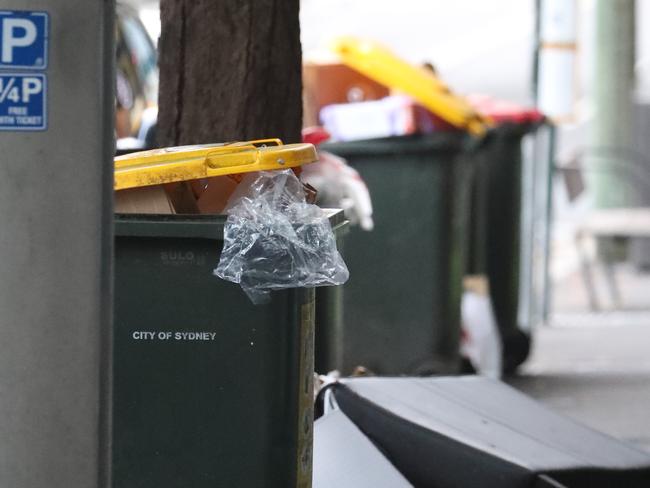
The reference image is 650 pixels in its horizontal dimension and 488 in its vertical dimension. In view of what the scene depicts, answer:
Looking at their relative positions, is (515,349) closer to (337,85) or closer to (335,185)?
(337,85)

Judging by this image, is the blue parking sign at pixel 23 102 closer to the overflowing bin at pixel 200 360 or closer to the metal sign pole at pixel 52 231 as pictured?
the metal sign pole at pixel 52 231

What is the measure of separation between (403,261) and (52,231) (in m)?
4.72

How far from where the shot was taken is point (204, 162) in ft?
10.9

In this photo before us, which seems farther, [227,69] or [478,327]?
[478,327]

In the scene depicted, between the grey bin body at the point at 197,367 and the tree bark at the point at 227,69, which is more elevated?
the tree bark at the point at 227,69

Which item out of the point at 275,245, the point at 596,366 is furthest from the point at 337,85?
the point at 275,245

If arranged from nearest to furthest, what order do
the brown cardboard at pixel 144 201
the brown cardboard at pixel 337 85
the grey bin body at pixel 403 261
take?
the brown cardboard at pixel 144 201 < the grey bin body at pixel 403 261 < the brown cardboard at pixel 337 85

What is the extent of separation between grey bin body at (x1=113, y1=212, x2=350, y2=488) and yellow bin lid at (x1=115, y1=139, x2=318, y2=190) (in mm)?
109

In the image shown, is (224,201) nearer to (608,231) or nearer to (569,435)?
(569,435)

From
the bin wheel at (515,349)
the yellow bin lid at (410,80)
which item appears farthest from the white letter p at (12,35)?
the bin wheel at (515,349)

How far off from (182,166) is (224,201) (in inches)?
6.0

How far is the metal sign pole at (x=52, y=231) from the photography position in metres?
2.27

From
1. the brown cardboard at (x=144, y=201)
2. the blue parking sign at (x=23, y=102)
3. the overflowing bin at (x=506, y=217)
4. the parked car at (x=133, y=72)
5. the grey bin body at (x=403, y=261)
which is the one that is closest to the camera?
the blue parking sign at (x=23, y=102)

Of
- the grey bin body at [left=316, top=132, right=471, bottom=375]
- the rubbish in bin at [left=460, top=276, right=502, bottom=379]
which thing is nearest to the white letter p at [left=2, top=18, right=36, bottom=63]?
the grey bin body at [left=316, top=132, right=471, bottom=375]
